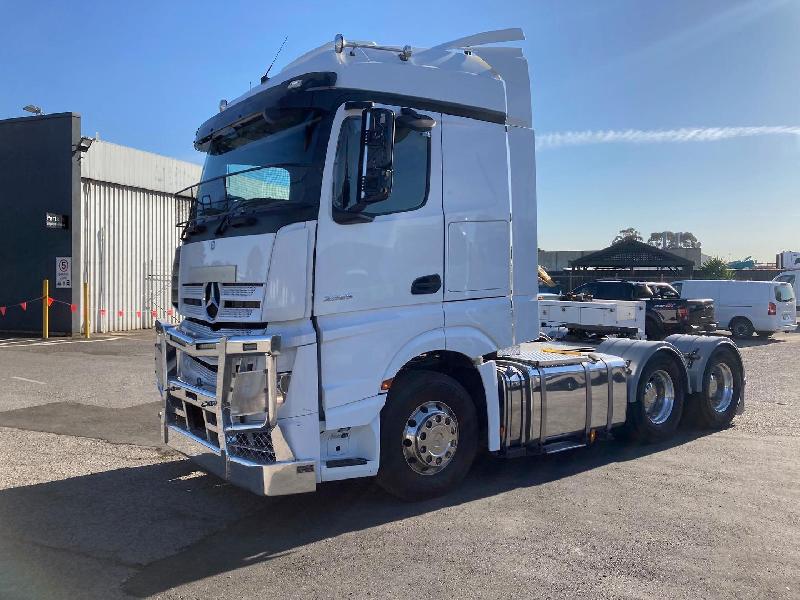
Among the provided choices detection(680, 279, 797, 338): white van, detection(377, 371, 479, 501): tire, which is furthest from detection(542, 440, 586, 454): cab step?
detection(680, 279, 797, 338): white van

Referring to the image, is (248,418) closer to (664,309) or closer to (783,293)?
(664,309)

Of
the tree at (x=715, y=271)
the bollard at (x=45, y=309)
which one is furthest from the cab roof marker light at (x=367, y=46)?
the tree at (x=715, y=271)

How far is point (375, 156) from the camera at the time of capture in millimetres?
4949

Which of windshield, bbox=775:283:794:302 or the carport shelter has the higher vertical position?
the carport shelter

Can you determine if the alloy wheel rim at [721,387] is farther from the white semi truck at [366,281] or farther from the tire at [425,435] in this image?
the tire at [425,435]

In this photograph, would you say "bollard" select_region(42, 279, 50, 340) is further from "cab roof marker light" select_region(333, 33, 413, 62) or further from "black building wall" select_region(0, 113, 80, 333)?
"cab roof marker light" select_region(333, 33, 413, 62)

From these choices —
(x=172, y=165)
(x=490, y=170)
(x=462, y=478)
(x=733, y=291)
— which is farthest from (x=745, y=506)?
(x=172, y=165)

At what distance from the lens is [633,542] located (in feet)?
15.8

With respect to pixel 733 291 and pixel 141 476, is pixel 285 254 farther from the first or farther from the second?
pixel 733 291

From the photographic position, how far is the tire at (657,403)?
304 inches

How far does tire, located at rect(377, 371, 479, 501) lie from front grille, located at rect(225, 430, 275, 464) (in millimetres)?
937

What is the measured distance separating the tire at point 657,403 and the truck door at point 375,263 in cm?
336

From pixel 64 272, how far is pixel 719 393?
60.2 feet

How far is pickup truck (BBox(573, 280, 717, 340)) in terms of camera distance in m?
19.0
